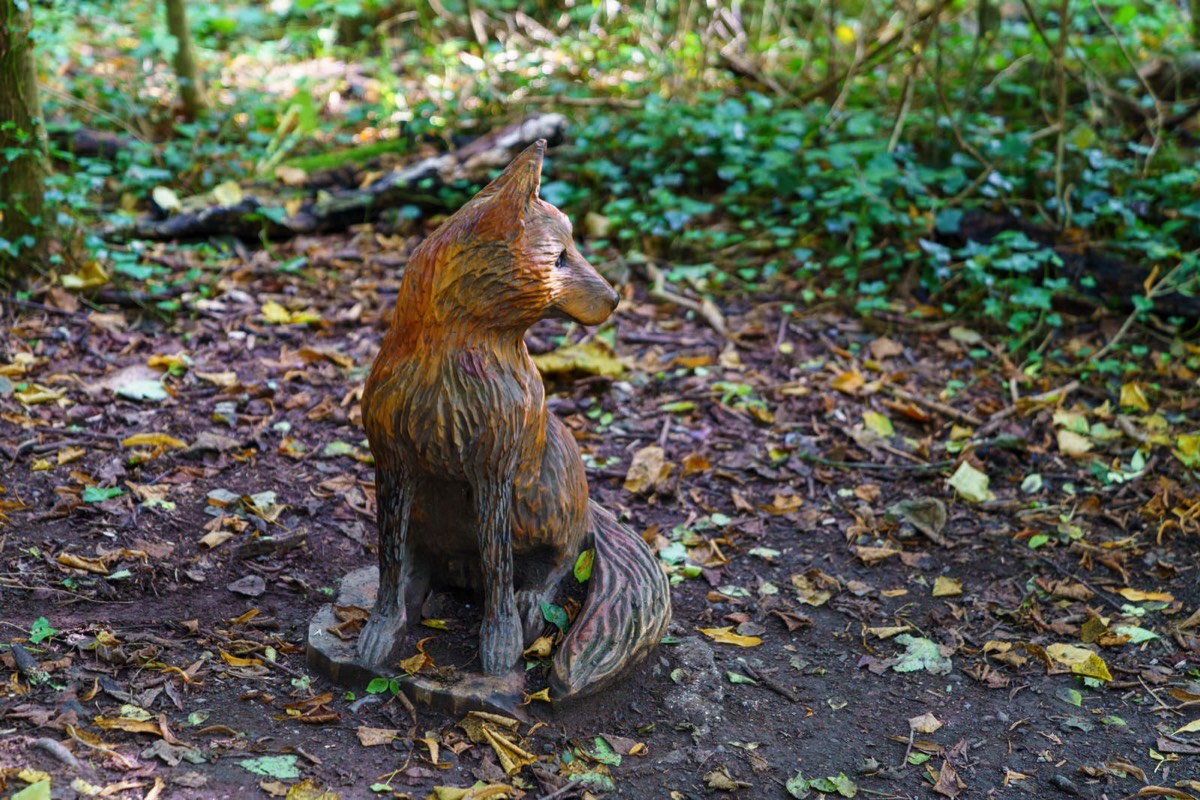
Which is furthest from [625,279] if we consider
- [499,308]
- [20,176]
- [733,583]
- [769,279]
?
[499,308]

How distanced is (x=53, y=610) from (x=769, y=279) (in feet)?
15.1

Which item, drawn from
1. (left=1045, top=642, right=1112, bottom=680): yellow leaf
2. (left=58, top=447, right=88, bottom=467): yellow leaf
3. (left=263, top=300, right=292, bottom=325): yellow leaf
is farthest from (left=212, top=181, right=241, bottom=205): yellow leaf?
(left=1045, top=642, right=1112, bottom=680): yellow leaf

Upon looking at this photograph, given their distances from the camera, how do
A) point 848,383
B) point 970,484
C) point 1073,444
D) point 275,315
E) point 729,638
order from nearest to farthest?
point 729,638
point 970,484
point 1073,444
point 848,383
point 275,315

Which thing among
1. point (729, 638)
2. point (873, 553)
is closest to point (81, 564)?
point (729, 638)

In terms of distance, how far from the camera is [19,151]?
500cm

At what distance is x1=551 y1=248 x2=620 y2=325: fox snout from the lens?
3051mm

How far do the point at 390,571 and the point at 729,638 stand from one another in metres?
1.29

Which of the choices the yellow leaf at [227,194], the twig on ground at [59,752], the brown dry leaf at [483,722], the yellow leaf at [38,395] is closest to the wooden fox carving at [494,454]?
the brown dry leaf at [483,722]

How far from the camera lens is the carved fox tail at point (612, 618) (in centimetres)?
310

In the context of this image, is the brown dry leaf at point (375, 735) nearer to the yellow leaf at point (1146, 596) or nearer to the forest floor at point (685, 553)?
the forest floor at point (685, 553)

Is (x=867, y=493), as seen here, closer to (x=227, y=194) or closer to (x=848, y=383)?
(x=848, y=383)

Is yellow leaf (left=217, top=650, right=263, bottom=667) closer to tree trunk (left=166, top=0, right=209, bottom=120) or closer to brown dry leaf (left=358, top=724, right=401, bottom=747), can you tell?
brown dry leaf (left=358, top=724, right=401, bottom=747)

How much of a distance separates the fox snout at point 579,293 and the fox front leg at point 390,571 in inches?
26.4

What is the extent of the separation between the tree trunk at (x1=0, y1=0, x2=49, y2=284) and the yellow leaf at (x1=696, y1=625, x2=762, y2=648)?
151 inches
